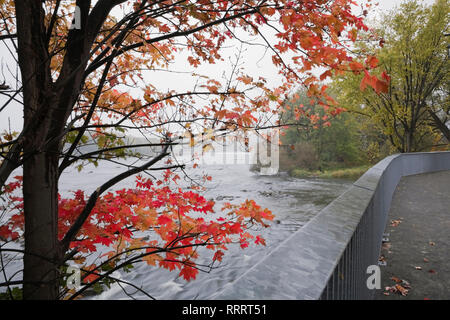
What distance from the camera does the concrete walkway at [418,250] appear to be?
3.94 meters

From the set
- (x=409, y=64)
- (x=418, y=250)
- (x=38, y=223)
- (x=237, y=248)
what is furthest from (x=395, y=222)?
(x=409, y=64)

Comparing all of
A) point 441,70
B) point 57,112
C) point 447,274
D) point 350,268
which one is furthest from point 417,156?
point 57,112

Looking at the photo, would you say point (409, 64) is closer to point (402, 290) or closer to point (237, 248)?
point (237, 248)

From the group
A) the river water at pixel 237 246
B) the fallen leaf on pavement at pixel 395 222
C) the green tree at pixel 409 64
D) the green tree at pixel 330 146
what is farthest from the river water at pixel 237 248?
the green tree at pixel 330 146

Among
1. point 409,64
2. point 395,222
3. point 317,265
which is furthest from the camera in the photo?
point 409,64

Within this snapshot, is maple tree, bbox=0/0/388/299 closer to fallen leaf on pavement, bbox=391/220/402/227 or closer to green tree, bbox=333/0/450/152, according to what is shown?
fallen leaf on pavement, bbox=391/220/402/227

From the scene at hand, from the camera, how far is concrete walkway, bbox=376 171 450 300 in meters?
3.94

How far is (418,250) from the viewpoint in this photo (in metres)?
5.29

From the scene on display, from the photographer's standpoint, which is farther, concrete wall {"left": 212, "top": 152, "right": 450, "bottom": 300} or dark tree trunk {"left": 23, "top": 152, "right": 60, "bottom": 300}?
dark tree trunk {"left": 23, "top": 152, "right": 60, "bottom": 300}

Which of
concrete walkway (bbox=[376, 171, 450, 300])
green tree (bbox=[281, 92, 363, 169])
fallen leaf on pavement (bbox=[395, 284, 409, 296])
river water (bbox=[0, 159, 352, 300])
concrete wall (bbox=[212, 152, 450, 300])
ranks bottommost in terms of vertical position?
river water (bbox=[0, 159, 352, 300])

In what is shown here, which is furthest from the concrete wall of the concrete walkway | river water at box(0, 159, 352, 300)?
the concrete walkway

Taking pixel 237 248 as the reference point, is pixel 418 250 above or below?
above

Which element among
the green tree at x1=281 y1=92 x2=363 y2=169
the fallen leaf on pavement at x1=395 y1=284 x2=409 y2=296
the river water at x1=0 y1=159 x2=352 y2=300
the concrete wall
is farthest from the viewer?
the green tree at x1=281 y1=92 x2=363 y2=169

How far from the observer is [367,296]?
127 inches
